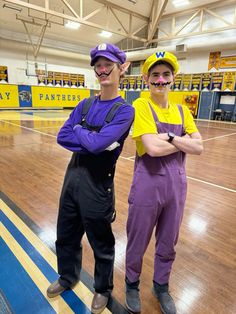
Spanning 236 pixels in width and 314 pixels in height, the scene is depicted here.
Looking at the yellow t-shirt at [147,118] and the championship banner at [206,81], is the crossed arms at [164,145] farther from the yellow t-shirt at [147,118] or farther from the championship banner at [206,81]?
the championship banner at [206,81]

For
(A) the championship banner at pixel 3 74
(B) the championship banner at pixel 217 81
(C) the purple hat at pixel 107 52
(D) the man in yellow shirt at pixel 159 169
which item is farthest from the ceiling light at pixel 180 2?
(C) the purple hat at pixel 107 52

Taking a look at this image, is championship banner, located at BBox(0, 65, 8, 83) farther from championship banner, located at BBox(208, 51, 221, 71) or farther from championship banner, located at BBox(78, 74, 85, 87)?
championship banner, located at BBox(208, 51, 221, 71)

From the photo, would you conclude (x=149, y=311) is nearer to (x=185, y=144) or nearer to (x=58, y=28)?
(x=185, y=144)

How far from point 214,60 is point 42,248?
571 inches

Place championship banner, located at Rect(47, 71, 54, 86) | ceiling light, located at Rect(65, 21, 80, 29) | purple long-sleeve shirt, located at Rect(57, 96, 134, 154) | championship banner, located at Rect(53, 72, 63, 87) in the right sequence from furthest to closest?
championship banner, located at Rect(53, 72, 63, 87) < championship banner, located at Rect(47, 71, 54, 86) < ceiling light, located at Rect(65, 21, 80, 29) < purple long-sleeve shirt, located at Rect(57, 96, 134, 154)

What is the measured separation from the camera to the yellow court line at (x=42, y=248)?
156 centimetres

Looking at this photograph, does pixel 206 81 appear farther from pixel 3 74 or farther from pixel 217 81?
pixel 3 74

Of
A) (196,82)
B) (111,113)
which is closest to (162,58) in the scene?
(111,113)

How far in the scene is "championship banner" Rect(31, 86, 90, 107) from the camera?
15.3 metres

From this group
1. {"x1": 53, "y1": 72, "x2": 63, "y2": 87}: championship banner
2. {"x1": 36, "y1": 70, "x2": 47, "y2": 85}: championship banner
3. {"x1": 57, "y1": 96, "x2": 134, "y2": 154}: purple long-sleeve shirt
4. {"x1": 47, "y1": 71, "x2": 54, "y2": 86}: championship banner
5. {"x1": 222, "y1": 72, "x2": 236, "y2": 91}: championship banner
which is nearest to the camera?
{"x1": 57, "y1": 96, "x2": 134, "y2": 154}: purple long-sleeve shirt

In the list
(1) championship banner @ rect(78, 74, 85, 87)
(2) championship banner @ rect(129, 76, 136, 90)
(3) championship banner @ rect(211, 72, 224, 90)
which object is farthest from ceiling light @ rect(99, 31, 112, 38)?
(3) championship banner @ rect(211, 72, 224, 90)

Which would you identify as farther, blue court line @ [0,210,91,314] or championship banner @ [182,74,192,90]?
championship banner @ [182,74,192,90]

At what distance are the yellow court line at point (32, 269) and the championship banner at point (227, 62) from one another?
14106 millimetres

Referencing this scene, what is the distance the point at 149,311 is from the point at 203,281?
535mm
